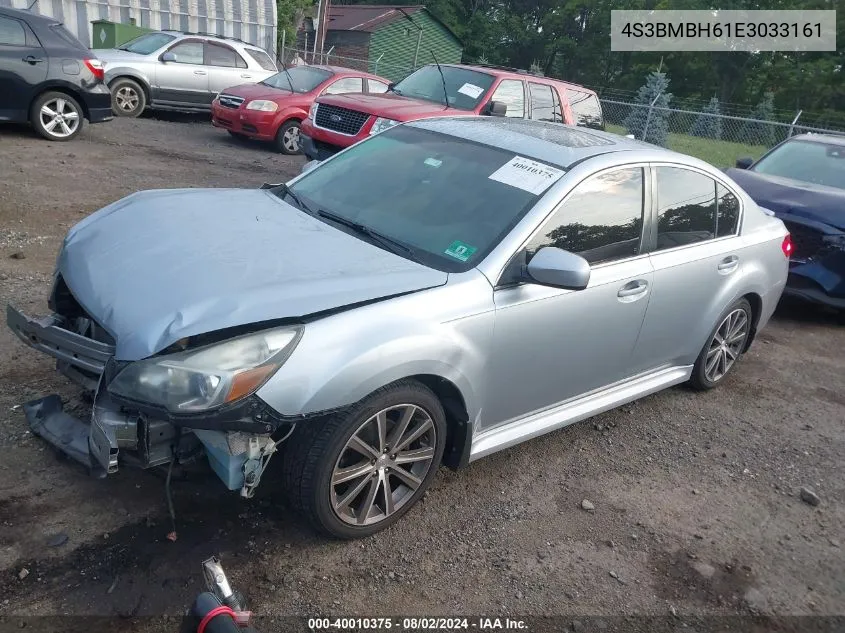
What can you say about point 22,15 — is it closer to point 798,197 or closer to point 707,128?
point 798,197

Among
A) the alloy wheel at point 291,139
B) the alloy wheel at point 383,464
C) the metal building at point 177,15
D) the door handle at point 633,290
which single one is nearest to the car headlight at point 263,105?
the alloy wheel at point 291,139

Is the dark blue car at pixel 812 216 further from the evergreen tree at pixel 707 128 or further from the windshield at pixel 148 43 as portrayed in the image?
the evergreen tree at pixel 707 128

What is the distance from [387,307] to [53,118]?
8.97 meters

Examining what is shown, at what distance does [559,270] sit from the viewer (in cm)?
320

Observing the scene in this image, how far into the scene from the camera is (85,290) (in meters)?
3.00

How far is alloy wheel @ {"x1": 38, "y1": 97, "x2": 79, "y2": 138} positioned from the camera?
9891mm

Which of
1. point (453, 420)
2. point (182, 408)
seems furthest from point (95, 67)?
point (182, 408)

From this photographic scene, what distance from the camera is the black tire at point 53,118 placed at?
9.75m

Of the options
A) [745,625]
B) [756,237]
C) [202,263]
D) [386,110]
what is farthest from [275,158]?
[745,625]

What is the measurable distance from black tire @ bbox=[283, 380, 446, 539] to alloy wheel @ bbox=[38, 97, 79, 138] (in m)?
8.89

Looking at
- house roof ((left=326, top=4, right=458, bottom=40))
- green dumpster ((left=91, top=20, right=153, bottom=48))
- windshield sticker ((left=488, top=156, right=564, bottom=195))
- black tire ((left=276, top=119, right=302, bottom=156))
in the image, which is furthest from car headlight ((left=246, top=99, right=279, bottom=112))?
house roof ((left=326, top=4, right=458, bottom=40))

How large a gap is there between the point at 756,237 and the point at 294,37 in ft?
117

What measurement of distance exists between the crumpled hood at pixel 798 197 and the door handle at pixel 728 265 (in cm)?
270

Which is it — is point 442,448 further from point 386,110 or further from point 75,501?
point 386,110
